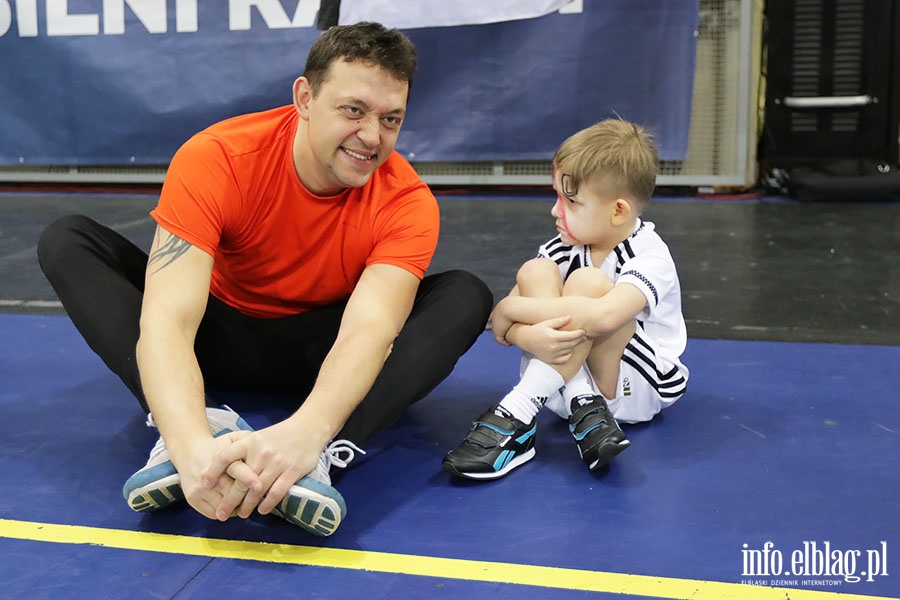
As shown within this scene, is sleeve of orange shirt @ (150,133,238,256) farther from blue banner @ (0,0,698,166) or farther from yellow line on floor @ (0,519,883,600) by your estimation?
blue banner @ (0,0,698,166)

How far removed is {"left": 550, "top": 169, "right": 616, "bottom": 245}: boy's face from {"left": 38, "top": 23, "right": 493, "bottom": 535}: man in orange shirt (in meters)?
0.26

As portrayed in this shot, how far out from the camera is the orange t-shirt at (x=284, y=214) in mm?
2150

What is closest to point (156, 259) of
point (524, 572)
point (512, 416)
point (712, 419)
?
point (512, 416)

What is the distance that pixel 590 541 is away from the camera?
186cm

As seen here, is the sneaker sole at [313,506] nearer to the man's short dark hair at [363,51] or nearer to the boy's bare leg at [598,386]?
the boy's bare leg at [598,386]

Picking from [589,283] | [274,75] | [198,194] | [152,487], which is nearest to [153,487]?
[152,487]

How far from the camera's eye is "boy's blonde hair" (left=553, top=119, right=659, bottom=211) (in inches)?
88.3

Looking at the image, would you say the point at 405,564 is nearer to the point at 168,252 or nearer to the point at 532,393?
the point at 532,393

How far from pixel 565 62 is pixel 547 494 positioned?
3867 mm

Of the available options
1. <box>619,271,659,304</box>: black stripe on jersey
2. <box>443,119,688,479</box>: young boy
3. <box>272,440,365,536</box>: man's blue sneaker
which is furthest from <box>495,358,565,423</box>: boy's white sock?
<box>272,440,365,536</box>: man's blue sneaker

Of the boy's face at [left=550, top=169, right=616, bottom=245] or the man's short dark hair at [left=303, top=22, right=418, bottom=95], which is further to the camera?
the boy's face at [left=550, top=169, right=616, bottom=245]

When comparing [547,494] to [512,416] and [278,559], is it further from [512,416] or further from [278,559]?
[278,559]

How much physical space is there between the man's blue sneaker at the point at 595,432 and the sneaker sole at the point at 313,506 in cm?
58

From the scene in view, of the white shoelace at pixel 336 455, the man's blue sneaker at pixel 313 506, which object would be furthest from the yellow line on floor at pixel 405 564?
the white shoelace at pixel 336 455
